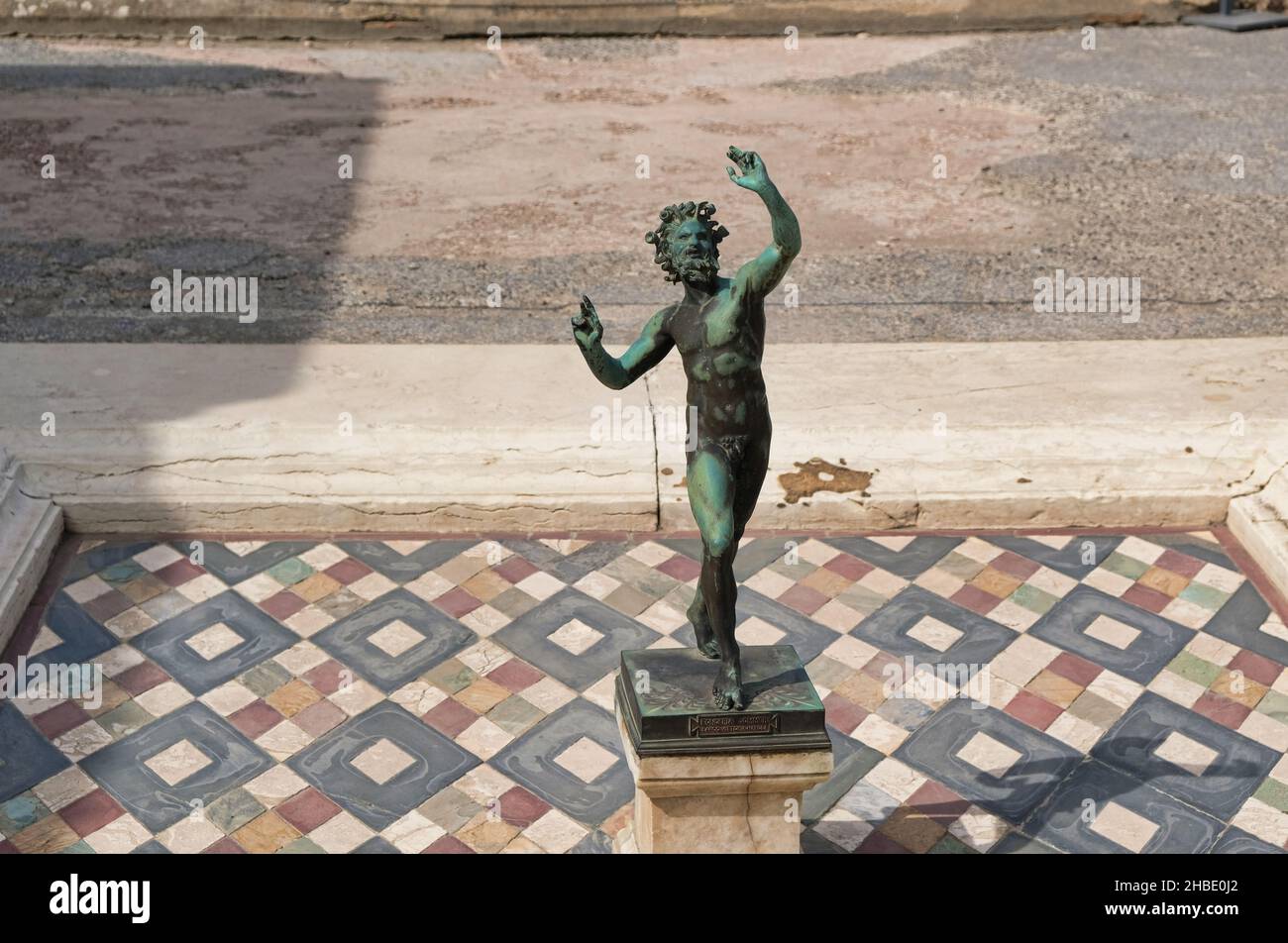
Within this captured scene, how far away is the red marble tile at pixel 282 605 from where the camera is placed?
17.5ft

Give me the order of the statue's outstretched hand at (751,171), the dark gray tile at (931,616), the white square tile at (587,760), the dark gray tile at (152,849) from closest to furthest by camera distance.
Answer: the statue's outstretched hand at (751,171) < the dark gray tile at (152,849) < the white square tile at (587,760) < the dark gray tile at (931,616)

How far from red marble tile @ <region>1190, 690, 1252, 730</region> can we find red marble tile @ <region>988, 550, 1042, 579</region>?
86 centimetres

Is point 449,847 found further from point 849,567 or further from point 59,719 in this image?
point 849,567

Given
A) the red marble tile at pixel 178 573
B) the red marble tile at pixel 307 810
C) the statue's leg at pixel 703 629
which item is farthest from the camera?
the red marble tile at pixel 178 573

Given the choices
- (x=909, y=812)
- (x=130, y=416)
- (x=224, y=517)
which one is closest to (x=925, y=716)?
(x=909, y=812)

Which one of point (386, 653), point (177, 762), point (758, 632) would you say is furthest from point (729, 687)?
point (177, 762)

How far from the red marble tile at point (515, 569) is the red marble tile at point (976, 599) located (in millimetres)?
1573

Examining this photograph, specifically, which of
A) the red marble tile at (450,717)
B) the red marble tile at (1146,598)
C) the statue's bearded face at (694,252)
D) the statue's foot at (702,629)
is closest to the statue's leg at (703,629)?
the statue's foot at (702,629)

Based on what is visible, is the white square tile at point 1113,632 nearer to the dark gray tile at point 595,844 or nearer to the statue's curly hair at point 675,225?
the dark gray tile at point 595,844

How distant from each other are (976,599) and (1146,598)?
625 mm

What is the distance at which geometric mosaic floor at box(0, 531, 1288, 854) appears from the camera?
4414 millimetres

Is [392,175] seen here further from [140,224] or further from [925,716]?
[925,716]

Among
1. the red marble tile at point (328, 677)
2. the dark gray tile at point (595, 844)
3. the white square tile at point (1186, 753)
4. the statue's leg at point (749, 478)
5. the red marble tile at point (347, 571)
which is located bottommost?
the dark gray tile at point (595, 844)

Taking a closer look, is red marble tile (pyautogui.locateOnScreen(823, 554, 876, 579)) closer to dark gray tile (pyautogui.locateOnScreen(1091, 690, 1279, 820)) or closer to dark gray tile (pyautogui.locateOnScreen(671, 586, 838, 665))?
dark gray tile (pyautogui.locateOnScreen(671, 586, 838, 665))
